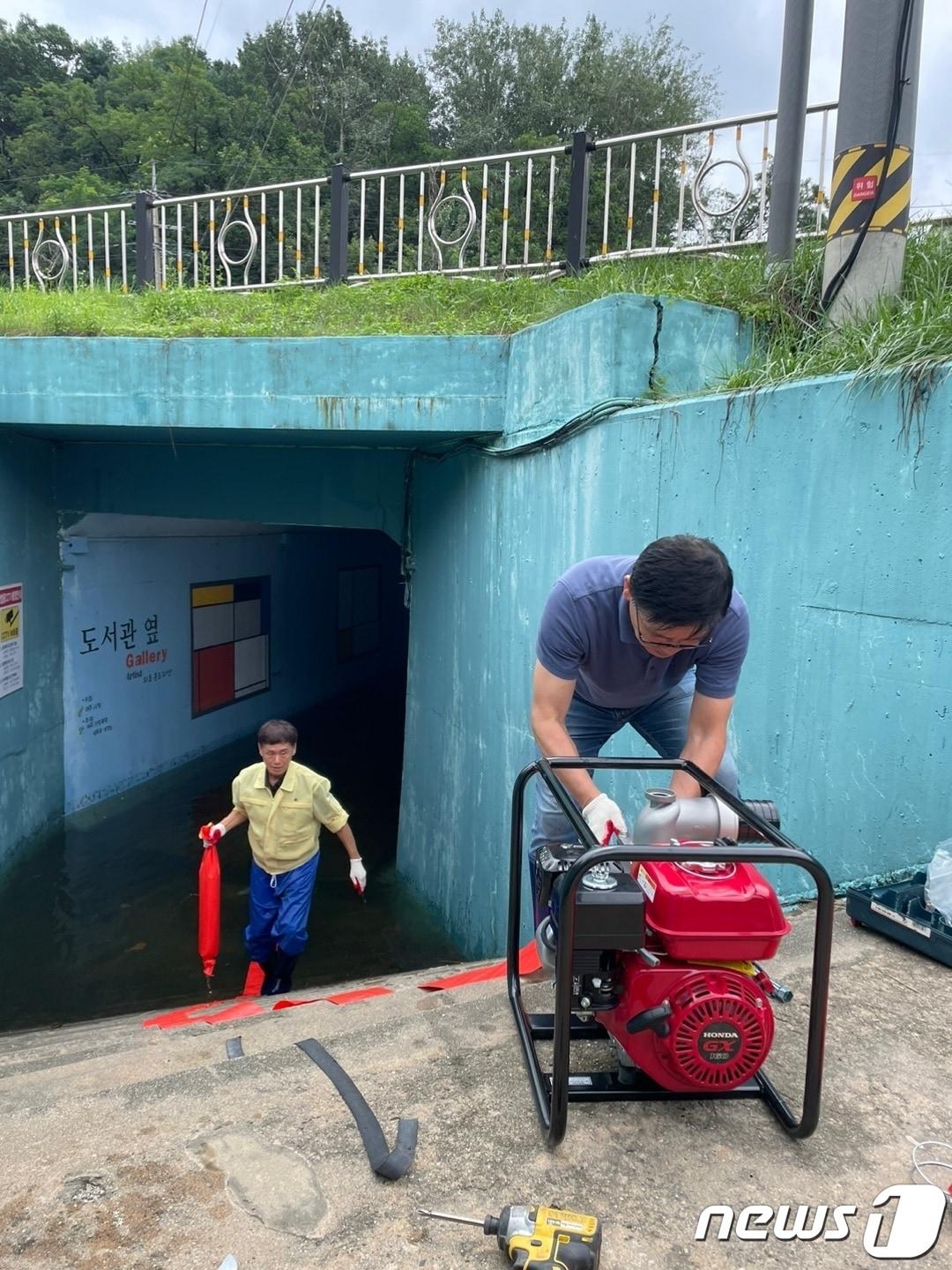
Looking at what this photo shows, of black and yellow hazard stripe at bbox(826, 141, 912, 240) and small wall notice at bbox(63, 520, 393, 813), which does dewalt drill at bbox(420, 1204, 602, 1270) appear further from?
small wall notice at bbox(63, 520, 393, 813)

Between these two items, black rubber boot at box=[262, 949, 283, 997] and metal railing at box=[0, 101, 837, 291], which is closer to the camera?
black rubber boot at box=[262, 949, 283, 997]

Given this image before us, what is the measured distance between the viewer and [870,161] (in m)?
3.77

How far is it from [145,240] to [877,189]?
263 inches

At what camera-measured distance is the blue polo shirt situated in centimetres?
242

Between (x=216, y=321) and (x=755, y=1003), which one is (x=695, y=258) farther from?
(x=755, y=1003)

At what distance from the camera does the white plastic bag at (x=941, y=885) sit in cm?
270

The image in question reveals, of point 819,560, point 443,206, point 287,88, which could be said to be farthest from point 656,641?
point 287,88

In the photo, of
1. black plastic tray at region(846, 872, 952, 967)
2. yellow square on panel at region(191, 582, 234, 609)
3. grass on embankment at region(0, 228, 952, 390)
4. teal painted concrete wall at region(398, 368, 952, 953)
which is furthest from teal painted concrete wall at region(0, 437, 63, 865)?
black plastic tray at region(846, 872, 952, 967)

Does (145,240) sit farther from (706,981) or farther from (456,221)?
(706,981)

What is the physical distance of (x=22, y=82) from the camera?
33.7m

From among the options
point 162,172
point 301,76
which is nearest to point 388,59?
point 301,76

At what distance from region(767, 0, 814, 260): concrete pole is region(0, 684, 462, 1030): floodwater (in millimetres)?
4910

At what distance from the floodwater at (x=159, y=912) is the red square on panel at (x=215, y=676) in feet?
3.39

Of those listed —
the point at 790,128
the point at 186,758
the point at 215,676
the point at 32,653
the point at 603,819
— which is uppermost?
the point at 790,128
